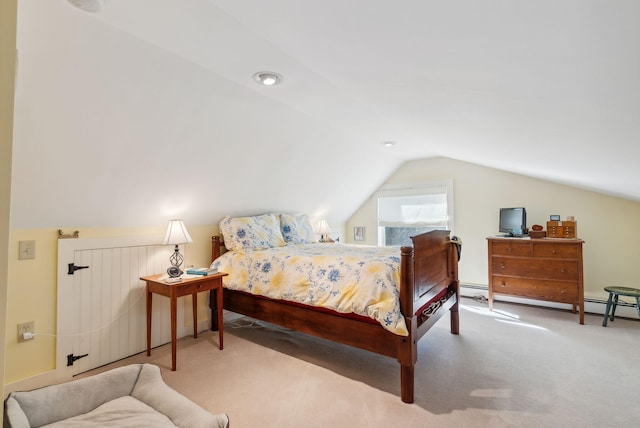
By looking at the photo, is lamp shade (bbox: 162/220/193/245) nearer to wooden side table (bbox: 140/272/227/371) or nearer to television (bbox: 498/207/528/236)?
wooden side table (bbox: 140/272/227/371)

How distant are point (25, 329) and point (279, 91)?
8.18 feet

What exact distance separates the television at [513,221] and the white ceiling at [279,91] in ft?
2.71

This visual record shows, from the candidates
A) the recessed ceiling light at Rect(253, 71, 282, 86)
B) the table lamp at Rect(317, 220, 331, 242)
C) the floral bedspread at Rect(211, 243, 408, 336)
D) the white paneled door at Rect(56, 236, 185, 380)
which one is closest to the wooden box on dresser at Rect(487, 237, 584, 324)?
the floral bedspread at Rect(211, 243, 408, 336)

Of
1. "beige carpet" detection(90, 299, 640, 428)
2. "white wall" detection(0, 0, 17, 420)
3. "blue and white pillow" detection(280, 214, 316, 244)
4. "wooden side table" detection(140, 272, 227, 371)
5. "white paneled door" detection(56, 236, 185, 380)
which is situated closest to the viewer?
"white wall" detection(0, 0, 17, 420)

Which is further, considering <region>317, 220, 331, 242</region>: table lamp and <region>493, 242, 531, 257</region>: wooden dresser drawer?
<region>317, 220, 331, 242</region>: table lamp

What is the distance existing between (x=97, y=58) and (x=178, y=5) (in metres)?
0.67

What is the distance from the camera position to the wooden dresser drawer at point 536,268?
3.40 meters

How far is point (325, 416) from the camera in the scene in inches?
73.0

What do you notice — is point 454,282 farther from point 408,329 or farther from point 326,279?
point 326,279

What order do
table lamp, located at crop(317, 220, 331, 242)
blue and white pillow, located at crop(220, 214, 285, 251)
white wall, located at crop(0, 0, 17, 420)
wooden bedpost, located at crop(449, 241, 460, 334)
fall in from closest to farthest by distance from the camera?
white wall, located at crop(0, 0, 17, 420), wooden bedpost, located at crop(449, 241, 460, 334), blue and white pillow, located at crop(220, 214, 285, 251), table lamp, located at crop(317, 220, 331, 242)

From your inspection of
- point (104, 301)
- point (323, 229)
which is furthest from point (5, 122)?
point (323, 229)

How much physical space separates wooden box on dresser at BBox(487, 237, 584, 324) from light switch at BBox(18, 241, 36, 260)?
14.6ft

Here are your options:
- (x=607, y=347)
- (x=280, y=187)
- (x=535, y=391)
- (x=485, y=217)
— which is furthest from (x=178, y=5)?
(x=485, y=217)

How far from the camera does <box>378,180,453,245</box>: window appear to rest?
4.72m
